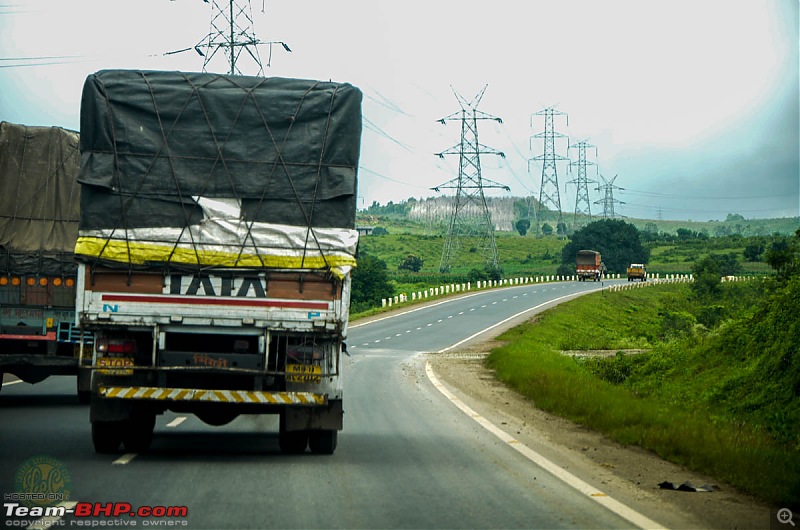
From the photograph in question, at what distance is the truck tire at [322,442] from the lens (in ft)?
41.4

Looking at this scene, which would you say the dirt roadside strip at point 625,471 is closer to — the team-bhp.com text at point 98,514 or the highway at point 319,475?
the highway at point 319,475

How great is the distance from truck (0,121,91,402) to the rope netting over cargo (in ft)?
17.0

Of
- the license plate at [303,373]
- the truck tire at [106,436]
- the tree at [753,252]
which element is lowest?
the truck tire at [106,436]

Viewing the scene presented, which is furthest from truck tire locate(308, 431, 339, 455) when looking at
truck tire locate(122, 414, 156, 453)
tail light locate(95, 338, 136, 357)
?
tail light locate(95, 338, 136, 357)

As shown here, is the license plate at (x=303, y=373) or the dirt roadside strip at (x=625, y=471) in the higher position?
the license plate at (x=303, y=373)

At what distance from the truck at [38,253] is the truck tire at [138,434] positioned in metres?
4.22

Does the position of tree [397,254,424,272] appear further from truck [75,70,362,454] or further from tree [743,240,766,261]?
truck [75,70,362,454]

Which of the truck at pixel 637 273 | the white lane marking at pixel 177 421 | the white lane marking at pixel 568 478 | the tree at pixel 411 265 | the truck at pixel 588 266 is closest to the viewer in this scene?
the white lane marking at pixel 568 478

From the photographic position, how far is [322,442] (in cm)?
1268

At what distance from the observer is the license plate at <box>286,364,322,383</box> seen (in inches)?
472

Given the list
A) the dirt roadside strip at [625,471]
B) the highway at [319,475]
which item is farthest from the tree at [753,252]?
the highway at [319,475]

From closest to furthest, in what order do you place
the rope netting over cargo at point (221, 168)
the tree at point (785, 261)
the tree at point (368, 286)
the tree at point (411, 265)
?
the rope netting over cargo at point (221, 168) → the tree at point (785, 261) → the tree at point (368, 286) → the tree at point (411, 265)

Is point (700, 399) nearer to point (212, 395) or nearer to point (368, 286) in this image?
point (212, 395)

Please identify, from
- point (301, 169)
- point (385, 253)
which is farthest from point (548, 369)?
point (385, 253)
